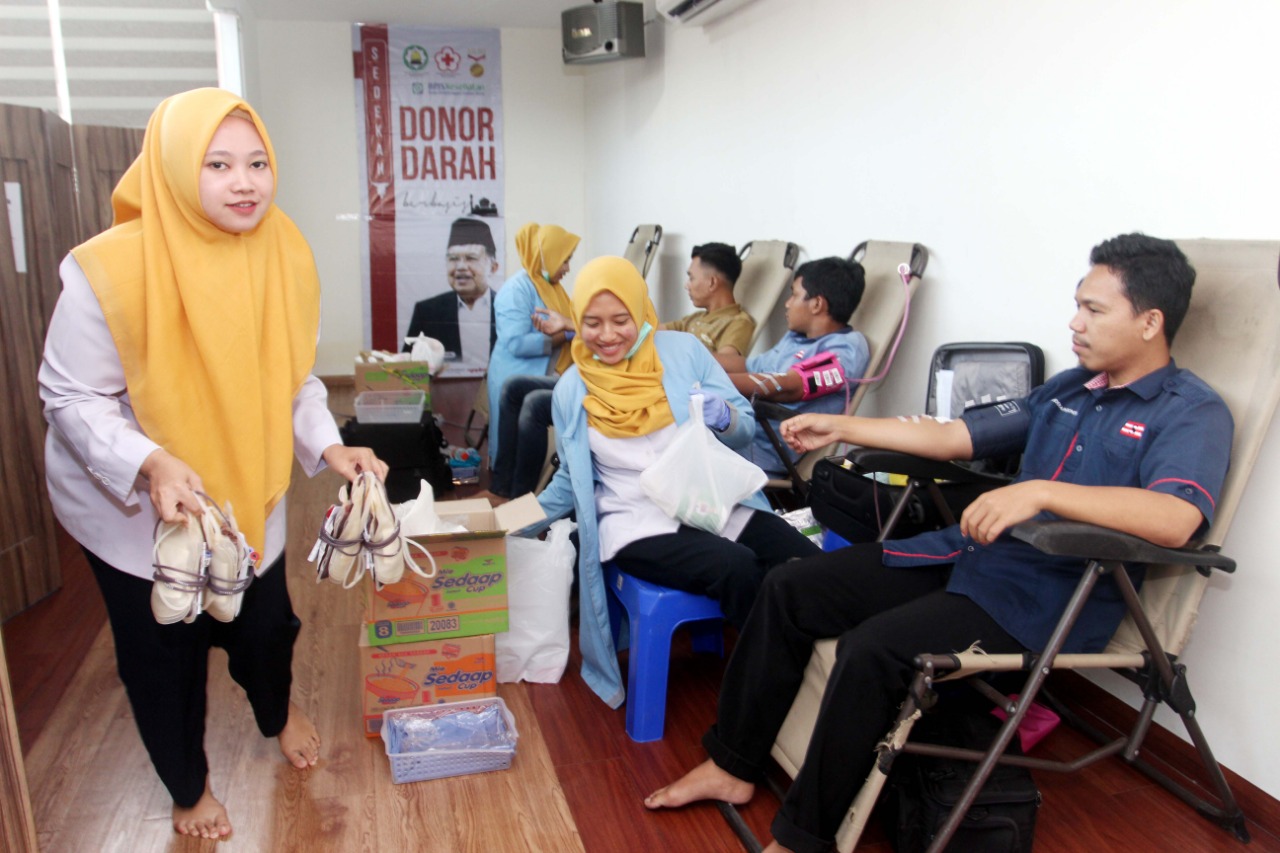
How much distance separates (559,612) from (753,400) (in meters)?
0.82

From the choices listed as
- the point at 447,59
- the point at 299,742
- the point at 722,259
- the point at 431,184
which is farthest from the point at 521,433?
the point at 447,59

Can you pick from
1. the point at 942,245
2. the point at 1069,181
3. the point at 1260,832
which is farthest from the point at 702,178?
the point at 1260,832

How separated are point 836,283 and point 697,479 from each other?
104cm

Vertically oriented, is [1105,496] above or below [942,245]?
below

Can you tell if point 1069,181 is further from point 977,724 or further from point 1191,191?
point 977,724

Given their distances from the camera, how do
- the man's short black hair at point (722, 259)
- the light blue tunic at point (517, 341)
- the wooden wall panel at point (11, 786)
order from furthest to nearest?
the light blue tunic at point (517, 341) < the man's short black hair at point (722, 259) < the wooden wall panel at point (11, 786)

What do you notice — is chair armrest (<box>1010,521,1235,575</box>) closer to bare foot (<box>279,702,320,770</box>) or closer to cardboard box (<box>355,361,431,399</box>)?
bare foot (<box>279,702,320,770</box>)

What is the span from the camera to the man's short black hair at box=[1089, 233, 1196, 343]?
1.68 meters

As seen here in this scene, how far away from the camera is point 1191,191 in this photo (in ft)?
6.46

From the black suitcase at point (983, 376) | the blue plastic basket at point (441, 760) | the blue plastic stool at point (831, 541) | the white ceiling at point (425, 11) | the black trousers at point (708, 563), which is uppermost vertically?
the white ceiling at point (425, 11)

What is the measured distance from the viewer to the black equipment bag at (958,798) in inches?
65.7

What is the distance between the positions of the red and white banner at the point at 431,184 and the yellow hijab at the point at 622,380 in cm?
475

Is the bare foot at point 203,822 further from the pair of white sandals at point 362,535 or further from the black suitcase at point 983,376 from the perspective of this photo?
the black suitcase at point 983,376

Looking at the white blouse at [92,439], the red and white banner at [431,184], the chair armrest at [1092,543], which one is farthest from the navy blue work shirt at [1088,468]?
the red and white banner at [431,184]
